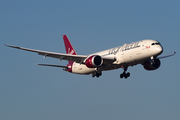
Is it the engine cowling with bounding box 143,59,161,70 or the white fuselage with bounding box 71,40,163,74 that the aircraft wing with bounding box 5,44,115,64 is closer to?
the white fuselage with bounding box 71,40,163,74

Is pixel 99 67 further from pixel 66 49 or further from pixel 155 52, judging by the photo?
pixel 66 49

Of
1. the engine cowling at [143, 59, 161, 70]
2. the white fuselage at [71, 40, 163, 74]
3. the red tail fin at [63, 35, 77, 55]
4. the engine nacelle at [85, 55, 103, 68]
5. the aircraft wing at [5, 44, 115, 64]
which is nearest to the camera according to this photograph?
the white fuselage at [71, 40, 163, 74]

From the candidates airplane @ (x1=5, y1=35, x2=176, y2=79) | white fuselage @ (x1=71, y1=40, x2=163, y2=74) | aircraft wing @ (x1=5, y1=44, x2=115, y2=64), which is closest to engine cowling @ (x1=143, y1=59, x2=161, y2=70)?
airplane @ (x1=5, y1=35, x2=176, y2=79)

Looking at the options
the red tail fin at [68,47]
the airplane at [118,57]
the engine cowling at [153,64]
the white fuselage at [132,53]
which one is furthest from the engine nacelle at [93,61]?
the red tail fin at [68,47]

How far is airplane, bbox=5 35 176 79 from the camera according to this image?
4700 cm

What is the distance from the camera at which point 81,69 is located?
54.5m

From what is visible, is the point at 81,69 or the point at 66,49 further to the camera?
the point at 66,49

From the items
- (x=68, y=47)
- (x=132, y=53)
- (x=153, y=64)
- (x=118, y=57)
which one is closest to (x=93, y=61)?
(x=118, y=57)

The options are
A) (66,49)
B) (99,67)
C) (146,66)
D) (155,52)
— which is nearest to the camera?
(155,52)

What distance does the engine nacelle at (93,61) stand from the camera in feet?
160

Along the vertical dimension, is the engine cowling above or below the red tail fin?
below

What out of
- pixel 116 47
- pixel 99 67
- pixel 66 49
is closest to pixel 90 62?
pixel 99 67

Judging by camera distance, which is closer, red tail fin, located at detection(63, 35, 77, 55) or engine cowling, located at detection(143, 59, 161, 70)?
engine cowling, located at detection(143, 59, 161, 70)

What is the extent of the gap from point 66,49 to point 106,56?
46.2 ft
